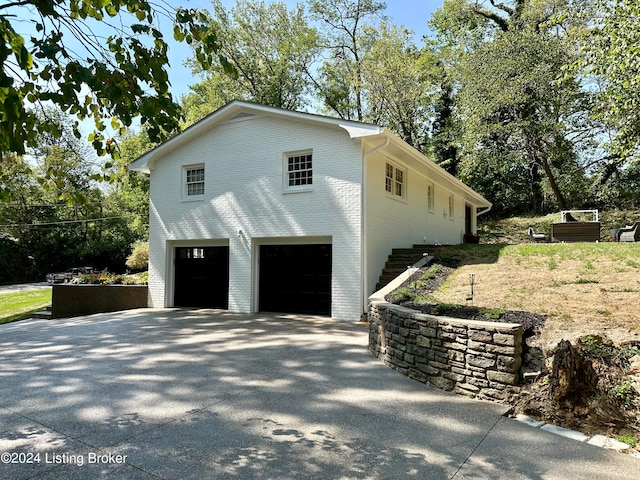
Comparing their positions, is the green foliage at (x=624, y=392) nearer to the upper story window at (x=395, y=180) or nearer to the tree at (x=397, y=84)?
the upper story window at (x=395, y=180)

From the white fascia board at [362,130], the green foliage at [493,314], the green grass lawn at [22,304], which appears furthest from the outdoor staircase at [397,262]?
the green grass lawn at [22,304]

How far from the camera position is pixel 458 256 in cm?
1161

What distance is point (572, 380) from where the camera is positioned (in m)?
3.88

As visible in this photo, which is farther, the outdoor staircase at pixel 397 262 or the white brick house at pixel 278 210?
the outdoor staircase at pixel 397 262

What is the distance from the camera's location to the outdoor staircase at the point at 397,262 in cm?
1070

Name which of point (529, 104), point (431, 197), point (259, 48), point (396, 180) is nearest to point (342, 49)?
point (259, 48)

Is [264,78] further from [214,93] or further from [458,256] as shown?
[458,256]

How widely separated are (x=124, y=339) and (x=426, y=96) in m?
23.1

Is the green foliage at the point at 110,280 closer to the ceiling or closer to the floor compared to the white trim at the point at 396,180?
closer to the floor

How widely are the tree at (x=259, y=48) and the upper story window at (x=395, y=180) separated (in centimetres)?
1508

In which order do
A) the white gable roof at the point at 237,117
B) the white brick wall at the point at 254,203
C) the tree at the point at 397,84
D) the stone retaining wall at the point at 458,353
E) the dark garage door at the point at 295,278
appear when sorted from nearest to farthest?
the stone retaining wall at the point at 458,353 → the white gable roof at the point at 237,117 → the white brick wall at the point at 254,203 → the dark garage door at the point at 295,278 → the tree at the point at 397,84

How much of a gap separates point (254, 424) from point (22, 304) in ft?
56.5

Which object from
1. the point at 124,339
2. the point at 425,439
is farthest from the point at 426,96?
the point at 425,439

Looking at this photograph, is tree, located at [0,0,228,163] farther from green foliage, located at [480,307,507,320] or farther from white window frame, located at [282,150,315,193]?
white window frame, located at [282,150,315,193]
